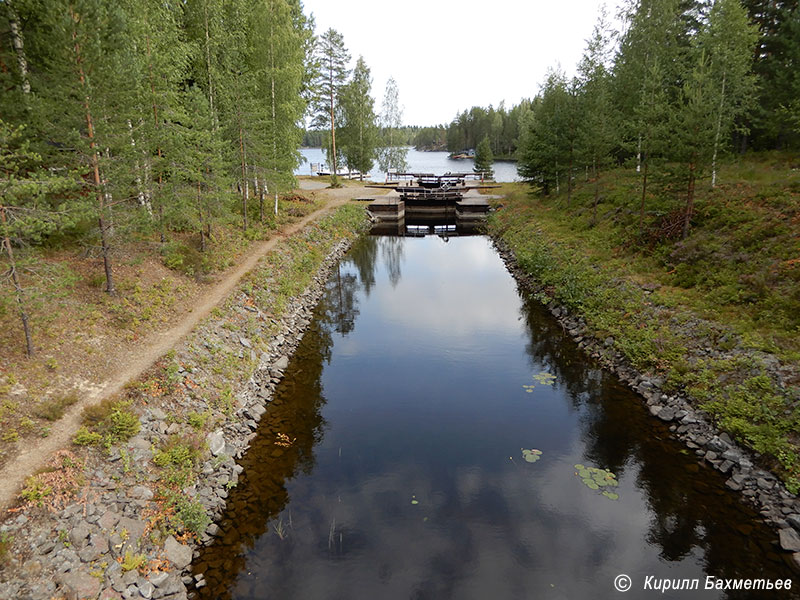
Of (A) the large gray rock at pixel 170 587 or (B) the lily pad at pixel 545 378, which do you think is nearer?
(A) the large gray rock at pixel 170 587

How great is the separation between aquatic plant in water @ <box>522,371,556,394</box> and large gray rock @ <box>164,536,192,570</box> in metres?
12.7

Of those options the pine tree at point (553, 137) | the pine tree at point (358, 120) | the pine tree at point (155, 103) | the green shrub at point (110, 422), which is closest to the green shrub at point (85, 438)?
the green shrub at point (110, 422)

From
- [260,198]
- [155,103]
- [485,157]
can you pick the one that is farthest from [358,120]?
[155,103]

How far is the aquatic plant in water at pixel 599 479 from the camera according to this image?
12.2 m

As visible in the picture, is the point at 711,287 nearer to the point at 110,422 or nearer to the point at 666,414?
the point at 666,414

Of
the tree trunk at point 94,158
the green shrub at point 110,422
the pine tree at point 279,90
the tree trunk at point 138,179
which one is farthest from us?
the pine tree at point 279,90

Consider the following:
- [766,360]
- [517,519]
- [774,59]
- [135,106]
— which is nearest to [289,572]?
[517,519]

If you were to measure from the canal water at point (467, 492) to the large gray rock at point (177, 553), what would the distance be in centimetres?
28

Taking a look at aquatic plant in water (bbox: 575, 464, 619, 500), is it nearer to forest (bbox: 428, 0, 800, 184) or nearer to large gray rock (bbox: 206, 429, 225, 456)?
large gray rock (bbox: 206, 429, 225, 456)

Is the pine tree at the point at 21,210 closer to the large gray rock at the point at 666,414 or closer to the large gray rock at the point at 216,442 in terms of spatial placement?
the large gray rock at the point at 216,442

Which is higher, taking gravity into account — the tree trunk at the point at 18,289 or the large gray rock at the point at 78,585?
the tree trunk at the point at 18,289

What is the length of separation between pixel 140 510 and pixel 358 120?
61.3 meters

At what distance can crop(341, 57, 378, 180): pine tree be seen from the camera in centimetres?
6319

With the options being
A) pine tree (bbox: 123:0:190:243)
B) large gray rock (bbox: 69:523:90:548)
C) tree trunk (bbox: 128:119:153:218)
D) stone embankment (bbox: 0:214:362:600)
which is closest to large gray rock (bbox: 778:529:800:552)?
stone embankment (bbox: 0:214:362:600)
